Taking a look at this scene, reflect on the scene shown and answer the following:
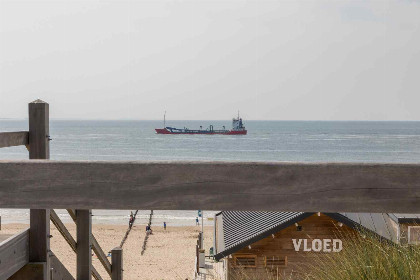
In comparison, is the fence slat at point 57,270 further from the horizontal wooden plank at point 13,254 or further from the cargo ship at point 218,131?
the cargo ship at point 218,131

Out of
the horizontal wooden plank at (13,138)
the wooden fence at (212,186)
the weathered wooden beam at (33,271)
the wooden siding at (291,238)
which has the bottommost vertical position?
the wooden siding at (291,238)

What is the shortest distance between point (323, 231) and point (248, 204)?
568 inches

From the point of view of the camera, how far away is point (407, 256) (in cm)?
240

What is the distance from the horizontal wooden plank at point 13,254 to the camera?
2332mm

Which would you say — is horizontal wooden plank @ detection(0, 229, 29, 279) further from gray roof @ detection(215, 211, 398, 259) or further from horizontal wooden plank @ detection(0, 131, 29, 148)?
gray roof @ detection(215, 211, 398, 259)

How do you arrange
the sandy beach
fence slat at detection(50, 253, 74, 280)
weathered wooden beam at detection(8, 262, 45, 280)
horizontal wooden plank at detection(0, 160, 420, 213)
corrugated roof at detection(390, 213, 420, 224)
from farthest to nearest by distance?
the sandy beach, corrugated roof at detection(390, 213, 420, 224), fence slat at detection(50, 253, 74, 280), weathered wooden beam at detection(8, 262, 45, 280), horizontal wooden plank at detection(0, 160, 420, 213)

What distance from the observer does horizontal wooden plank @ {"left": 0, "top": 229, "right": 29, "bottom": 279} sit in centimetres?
233

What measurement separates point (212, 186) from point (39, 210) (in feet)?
4.73

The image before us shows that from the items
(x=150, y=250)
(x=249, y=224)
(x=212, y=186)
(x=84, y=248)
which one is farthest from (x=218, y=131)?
(x=212, y=186)

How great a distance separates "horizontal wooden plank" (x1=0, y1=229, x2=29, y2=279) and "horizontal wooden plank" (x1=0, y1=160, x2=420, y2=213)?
30.3 inches

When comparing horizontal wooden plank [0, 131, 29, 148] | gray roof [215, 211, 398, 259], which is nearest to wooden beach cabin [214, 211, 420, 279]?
gray roof [215, 211, 398, 259]

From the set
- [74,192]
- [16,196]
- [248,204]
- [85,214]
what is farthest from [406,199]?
[85,214]

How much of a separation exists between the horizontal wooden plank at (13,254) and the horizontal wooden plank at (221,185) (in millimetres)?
770

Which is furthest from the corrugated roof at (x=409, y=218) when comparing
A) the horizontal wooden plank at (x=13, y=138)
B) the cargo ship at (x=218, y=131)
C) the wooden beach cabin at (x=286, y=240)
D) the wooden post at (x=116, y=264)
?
the cargo ship at (x=218, y=131)
